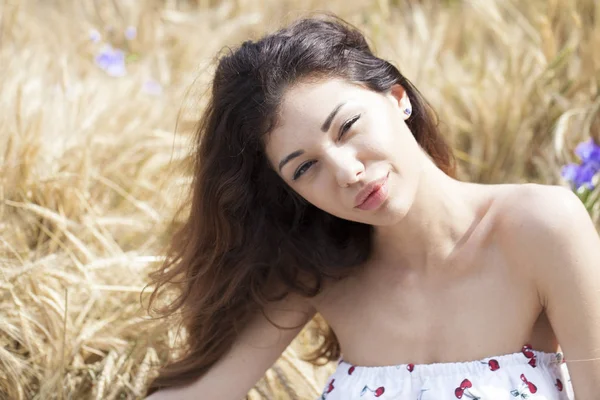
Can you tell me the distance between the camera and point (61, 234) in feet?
9.71

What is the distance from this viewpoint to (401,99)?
210 cm

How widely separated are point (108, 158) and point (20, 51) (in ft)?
4.14

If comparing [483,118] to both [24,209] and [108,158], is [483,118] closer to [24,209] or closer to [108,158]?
[108,158]

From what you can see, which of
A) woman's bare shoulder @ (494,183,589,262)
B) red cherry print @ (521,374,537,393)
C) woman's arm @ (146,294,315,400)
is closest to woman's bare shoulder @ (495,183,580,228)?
woman's bare shoulder @ (494,183,589,262)

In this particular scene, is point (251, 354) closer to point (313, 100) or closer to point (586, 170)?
point (313, 100)

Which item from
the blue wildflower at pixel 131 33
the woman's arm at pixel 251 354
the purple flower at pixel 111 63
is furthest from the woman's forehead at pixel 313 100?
the blue wildflower at pixel 131 33

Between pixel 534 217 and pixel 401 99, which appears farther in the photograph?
pixel 401 99

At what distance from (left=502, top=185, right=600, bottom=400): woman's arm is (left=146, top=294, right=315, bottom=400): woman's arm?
722 millimetres

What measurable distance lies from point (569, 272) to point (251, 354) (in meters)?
0.94

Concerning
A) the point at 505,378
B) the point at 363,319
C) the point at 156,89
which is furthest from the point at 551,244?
the point at 156,89

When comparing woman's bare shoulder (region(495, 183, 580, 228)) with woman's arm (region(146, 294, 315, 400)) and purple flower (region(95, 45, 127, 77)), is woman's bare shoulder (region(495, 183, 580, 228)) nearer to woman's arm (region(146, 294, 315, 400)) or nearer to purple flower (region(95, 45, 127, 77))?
woman's arm (region(146, 294, 315, 400))

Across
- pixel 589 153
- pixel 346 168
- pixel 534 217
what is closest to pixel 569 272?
pixel 534 217

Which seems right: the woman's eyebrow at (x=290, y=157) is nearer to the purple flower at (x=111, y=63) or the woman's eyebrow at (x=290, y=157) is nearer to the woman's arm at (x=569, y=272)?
the woman's arm at (x=569, y=272)

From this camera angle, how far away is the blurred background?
2588 millimetres
